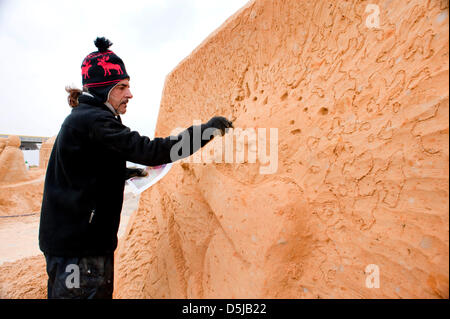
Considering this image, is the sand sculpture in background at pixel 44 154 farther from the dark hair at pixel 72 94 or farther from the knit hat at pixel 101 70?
the knit hat at pixel 101 70

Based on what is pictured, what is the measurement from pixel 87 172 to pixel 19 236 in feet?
15.3

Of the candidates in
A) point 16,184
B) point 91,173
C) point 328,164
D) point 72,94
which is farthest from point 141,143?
point 16,184

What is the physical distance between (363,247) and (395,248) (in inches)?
3.6

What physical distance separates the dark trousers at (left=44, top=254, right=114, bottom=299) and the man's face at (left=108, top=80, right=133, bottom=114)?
719 mm

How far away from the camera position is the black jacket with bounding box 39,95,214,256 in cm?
104

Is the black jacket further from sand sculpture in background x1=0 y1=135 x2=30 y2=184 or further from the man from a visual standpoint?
sand sculpture in background x1=0 y1=135 x2=30 y2=184

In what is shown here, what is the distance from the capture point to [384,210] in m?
0.74

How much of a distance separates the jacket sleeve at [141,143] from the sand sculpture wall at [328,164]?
0.87ft

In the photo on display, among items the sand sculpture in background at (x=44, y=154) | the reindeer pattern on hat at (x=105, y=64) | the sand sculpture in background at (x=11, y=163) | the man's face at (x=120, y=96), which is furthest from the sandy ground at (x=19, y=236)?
the sand sculpture in background at (x=44, y=154)

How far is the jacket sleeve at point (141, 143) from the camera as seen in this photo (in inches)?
40.4

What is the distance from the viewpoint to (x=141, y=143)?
1.03 m

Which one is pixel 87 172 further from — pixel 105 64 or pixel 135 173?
pixel 105 64
